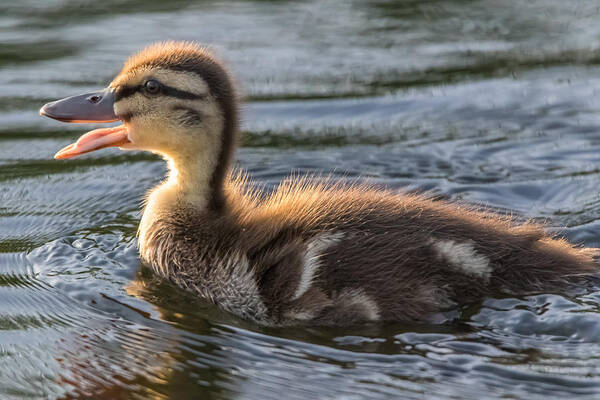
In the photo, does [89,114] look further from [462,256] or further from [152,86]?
[462,256]

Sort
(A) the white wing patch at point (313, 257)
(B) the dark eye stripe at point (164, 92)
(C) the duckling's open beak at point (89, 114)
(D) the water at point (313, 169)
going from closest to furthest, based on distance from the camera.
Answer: (D) the water at point (313, 169) < (A) the white wing patch at point (313, 257) < (B) the dark eye stripe at point (164, 92) < (C) the duckling's open beak at point (89, 114)

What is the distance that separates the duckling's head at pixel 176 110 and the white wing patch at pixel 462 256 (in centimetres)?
122

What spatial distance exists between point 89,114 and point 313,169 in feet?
6.41

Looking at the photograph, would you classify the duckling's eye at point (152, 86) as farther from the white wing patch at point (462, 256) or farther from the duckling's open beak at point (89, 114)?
the white wing patch at point (462, 256)

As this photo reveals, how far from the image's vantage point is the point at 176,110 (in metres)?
5.44

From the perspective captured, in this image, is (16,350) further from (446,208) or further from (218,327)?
(446,208)

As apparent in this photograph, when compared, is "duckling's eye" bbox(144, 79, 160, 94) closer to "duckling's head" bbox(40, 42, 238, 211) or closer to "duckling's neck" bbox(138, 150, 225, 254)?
"duckling's head" bbox(40, 42, 238, 211)

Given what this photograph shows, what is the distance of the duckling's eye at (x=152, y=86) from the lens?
545 cm

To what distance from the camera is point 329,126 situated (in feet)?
25.9

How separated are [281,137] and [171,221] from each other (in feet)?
7.53

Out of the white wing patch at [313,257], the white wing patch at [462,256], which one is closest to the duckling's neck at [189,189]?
the white wing patch at [313,257]

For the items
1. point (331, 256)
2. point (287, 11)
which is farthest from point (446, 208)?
point (287, 11)

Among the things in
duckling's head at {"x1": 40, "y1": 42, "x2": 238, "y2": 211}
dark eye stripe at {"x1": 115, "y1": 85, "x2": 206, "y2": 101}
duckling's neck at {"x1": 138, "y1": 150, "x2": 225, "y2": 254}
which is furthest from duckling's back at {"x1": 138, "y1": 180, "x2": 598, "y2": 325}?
dark eye stripe at {"x1": 115, "y1": 85, "x2": 206, "y2": 101}

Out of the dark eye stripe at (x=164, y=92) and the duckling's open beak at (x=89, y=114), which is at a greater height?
the dark eye stripe at (x=164, y=92)
